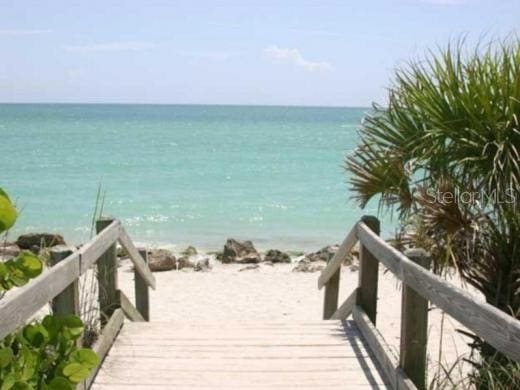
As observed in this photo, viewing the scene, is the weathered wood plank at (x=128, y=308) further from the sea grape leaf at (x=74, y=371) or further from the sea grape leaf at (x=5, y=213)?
the sea grape leaf at (x=5, y=213)

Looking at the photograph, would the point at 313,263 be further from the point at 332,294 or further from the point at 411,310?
the point at 411,310

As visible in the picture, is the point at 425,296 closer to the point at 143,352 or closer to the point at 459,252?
the point at 459,252

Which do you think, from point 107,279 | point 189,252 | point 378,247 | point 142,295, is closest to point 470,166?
point 378,247

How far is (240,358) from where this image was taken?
198 inches

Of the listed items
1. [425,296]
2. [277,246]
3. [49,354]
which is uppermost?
[425,296]

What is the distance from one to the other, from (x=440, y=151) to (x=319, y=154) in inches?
1914

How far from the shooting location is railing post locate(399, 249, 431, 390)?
153 inches

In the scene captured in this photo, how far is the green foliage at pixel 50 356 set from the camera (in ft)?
10.4

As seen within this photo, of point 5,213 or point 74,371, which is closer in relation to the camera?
point 5,213

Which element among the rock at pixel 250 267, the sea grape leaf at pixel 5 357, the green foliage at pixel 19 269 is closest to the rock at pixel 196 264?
the rock at pixel 250 267

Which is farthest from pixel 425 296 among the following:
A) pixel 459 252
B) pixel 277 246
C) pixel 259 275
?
pixel 277 246

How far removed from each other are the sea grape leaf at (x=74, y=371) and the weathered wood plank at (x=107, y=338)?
2.54 feet

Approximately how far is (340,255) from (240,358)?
1.77 m

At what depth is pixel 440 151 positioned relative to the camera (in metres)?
5.02
